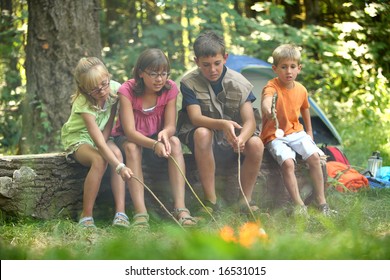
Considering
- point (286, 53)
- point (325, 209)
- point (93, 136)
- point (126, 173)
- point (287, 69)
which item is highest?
point (286, 53)

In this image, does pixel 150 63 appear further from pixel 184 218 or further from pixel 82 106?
pixel 184 218

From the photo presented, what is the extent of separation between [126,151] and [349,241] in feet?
6.87

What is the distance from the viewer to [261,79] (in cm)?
654

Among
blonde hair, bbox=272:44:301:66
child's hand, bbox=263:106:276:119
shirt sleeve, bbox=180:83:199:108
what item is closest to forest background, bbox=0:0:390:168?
blonde hair, bbox=272:44:301:66

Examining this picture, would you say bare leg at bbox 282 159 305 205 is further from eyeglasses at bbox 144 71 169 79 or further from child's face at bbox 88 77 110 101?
child's face at bbox 88 77 110 101

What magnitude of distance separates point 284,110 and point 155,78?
859mm

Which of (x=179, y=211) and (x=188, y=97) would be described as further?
(x=188, y=97)

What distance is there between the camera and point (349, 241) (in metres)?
1.83

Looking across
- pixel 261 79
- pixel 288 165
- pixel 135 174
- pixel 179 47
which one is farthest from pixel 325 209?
pixel 179 47

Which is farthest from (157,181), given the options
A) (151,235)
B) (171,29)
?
(171,29)

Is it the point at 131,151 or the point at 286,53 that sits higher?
the point at 286,53

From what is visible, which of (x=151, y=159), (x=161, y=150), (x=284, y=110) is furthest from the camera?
(x=284, y=110)

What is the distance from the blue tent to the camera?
6.40 m
